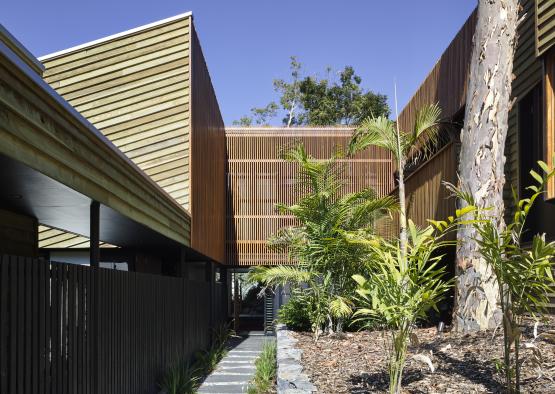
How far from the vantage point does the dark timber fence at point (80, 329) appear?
3.93 metres

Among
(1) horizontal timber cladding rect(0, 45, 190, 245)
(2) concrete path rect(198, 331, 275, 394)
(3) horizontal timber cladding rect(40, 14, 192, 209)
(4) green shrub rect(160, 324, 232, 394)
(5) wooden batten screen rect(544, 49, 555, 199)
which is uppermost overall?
(3) horizontal timber cladding rect(40, 14, 192, 209)

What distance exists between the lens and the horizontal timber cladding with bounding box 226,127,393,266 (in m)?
17.5

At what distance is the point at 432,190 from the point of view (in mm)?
11297

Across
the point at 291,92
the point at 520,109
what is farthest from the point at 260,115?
the point at 520,109

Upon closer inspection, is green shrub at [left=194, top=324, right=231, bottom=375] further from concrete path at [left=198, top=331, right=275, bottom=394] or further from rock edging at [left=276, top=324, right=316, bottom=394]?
rock edging at [left=276, top=324, right=316, bottom=394]

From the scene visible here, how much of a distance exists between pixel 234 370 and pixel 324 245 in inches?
136

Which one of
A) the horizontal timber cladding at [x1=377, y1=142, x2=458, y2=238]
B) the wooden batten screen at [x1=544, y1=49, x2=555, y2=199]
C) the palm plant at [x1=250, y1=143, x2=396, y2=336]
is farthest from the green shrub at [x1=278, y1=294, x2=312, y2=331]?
the wooden batten screen at [x1=544, y1=49, x2=555, y2=199]

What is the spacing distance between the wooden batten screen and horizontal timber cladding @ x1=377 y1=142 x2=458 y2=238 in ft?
7.06

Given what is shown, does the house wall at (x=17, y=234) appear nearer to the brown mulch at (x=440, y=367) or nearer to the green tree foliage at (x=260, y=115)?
the brown mulch at (x=440, y=367)

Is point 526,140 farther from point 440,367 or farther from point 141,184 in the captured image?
point 141,184

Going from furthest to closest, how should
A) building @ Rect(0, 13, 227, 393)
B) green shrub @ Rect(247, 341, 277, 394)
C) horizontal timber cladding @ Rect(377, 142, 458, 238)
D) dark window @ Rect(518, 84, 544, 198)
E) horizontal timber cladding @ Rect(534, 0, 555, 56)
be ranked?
horizontal timber cladding @ Rect(377, 142, 458, 238)
dark window @ Rect(518, 84, 544, 198)
green shrub @ Rect(247, 341, 277, 394)
horizontal timber cladding @ Rect(534, 0, 555, 56)
building @ Rect(0, 13, 227, 393)

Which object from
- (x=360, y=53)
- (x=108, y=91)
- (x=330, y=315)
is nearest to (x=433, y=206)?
(x=330, y=315)

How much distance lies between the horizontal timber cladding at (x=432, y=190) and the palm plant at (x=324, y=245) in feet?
2.41

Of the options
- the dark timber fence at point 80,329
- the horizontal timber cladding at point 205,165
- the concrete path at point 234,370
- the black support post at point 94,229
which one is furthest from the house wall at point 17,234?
the concrete path at point 234,370
